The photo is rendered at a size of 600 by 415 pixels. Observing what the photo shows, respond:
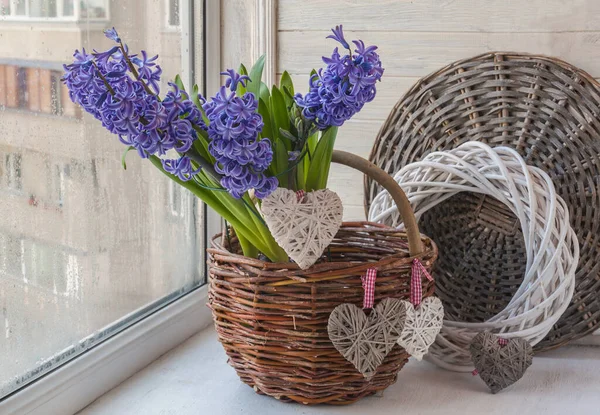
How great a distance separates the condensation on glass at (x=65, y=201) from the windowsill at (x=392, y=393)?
0.09 metres

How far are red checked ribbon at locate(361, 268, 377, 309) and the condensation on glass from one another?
38 centimetres

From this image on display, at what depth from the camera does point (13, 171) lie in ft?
2.72

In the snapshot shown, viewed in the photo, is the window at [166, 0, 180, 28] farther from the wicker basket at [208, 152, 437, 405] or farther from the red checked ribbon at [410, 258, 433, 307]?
the red checked ribbon at [410, 258, 433, 307]

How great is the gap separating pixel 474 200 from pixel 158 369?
0.54 metres

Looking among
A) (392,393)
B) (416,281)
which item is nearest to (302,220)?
(416,281)

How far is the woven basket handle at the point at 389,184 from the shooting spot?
899 mm

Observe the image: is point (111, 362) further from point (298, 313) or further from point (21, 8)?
point (21, 8)

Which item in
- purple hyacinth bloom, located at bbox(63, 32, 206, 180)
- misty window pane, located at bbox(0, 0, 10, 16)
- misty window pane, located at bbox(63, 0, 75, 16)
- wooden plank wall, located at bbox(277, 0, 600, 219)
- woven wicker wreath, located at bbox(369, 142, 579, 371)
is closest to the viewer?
purple hyacinth bloom, located at bbox(63, 32, 206, 180)

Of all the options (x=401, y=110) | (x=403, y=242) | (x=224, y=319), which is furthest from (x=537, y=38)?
(x=224, y=319)

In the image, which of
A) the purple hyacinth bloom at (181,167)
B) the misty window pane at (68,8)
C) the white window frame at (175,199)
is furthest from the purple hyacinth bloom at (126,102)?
the white window frame at (175,199)

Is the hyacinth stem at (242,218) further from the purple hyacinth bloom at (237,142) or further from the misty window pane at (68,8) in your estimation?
the misty window pane at (68,8)

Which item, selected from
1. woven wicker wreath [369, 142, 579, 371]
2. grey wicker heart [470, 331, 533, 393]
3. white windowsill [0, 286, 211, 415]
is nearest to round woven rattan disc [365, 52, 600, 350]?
woven wicker wreath [369, 142, 579, 371]

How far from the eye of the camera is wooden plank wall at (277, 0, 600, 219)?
117cm

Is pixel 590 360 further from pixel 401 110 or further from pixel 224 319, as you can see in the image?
pixel 224 319
